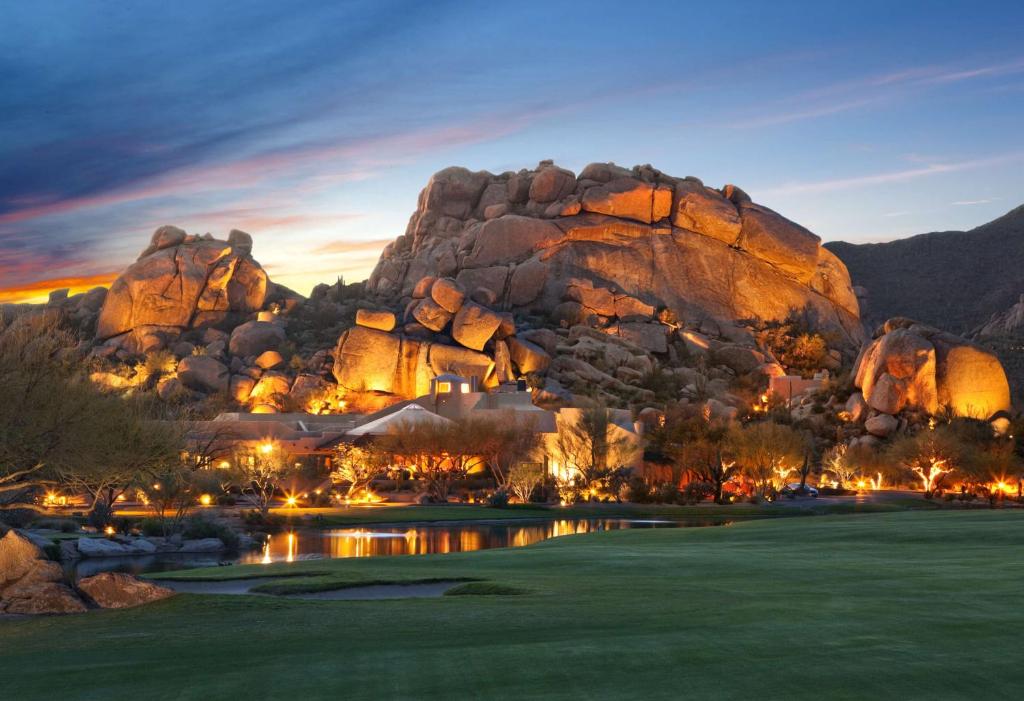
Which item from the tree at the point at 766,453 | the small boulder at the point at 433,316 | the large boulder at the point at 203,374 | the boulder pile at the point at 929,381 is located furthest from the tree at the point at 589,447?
the large boulder at the point at 203,374

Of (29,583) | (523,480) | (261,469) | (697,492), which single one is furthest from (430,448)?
(29,583)

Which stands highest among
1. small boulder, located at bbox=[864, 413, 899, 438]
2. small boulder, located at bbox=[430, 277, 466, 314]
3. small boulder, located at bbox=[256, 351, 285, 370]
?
small boulder, located at bbox=[430, 277, 466, 314]

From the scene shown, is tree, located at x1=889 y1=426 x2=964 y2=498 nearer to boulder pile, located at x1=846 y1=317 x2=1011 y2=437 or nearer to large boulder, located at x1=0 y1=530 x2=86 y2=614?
boulder pile, located at x1=846 y1=317 x2=1011 y2=437

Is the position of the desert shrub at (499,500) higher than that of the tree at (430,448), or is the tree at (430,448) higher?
the tree at (430,448)

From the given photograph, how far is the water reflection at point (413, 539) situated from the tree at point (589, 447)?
19.0m

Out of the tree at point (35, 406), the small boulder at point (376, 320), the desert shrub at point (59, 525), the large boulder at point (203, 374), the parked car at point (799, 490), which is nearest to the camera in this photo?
the tree at point (35, 406)

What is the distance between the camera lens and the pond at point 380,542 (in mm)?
40094

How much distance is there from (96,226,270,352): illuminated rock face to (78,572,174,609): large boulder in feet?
353

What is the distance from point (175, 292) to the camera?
130875mm

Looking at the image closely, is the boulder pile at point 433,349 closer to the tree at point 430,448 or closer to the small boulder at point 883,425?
the tree at point 430,448

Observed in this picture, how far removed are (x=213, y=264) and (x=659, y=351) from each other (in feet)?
177

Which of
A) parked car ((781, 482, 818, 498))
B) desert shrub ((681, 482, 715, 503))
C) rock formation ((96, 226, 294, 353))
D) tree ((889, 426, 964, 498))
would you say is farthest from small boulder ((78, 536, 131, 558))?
rock formation ((96, 226, 294, 353))

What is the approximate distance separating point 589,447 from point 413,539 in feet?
115

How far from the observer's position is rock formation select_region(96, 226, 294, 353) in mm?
129625
